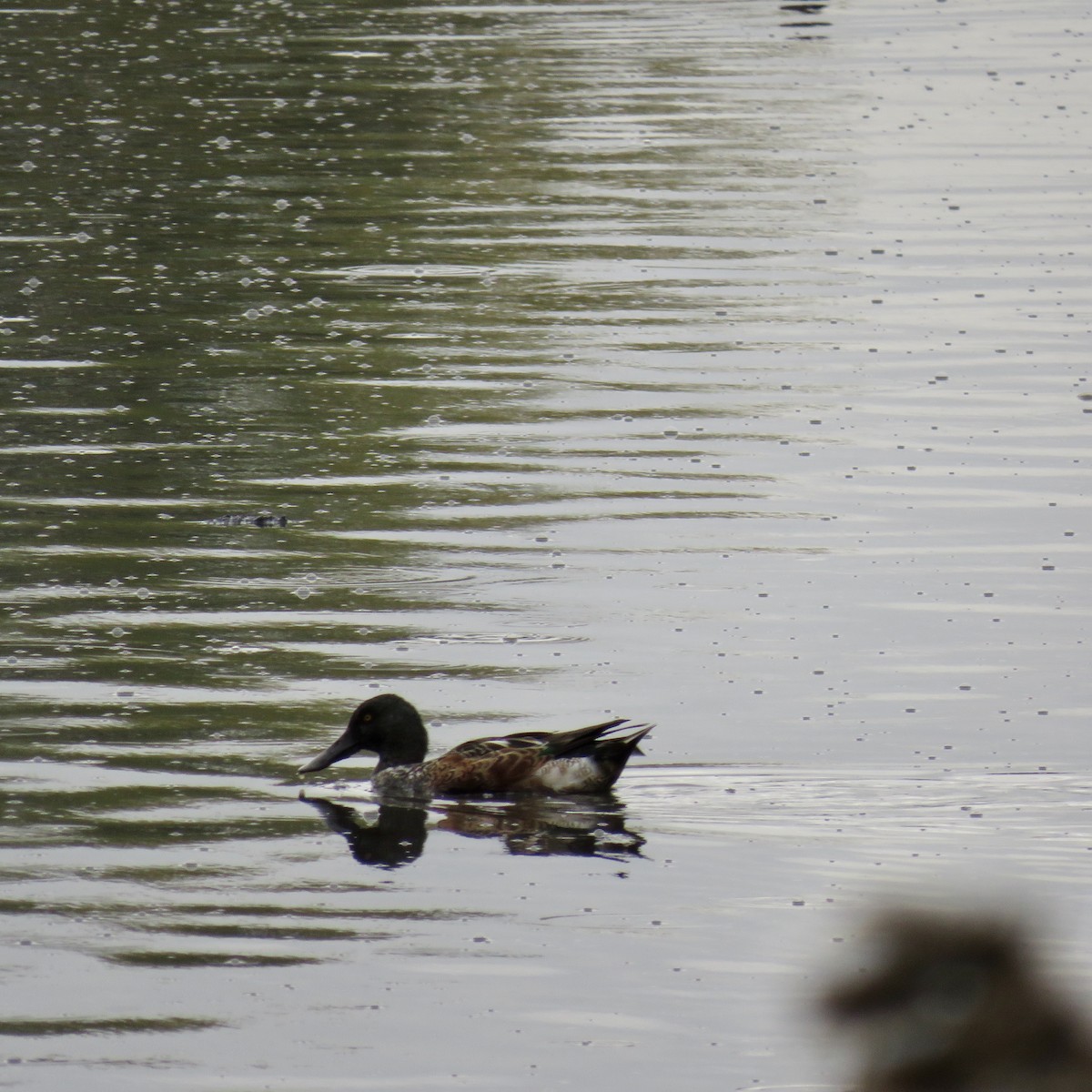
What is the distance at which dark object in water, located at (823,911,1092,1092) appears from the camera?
1109 millimetres

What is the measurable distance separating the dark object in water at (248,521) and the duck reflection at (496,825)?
10.7ft

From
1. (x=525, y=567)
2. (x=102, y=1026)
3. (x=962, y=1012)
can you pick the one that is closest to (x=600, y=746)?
(x=102, y=1026)

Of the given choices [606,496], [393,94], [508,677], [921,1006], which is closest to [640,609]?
[508,677]

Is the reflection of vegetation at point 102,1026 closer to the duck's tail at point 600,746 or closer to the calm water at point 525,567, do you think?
the calm water at point 525,567

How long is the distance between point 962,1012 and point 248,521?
9938mm

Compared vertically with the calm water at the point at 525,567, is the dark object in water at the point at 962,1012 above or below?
above

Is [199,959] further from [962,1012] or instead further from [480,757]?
[962,1012]

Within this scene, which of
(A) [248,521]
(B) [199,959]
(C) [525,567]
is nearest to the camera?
(B) [199,959]

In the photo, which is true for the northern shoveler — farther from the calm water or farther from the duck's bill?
the calm water

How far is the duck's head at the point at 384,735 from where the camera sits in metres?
7.75

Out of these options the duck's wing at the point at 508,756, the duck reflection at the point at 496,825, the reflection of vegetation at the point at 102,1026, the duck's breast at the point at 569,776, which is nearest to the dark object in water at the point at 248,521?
the duck reflection at the point at 496,825

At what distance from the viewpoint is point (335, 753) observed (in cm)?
786

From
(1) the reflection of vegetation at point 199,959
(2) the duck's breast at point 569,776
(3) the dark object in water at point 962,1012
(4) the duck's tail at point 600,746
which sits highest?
(3) the dark object in water at point 962,1012

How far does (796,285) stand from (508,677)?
7.83 m
